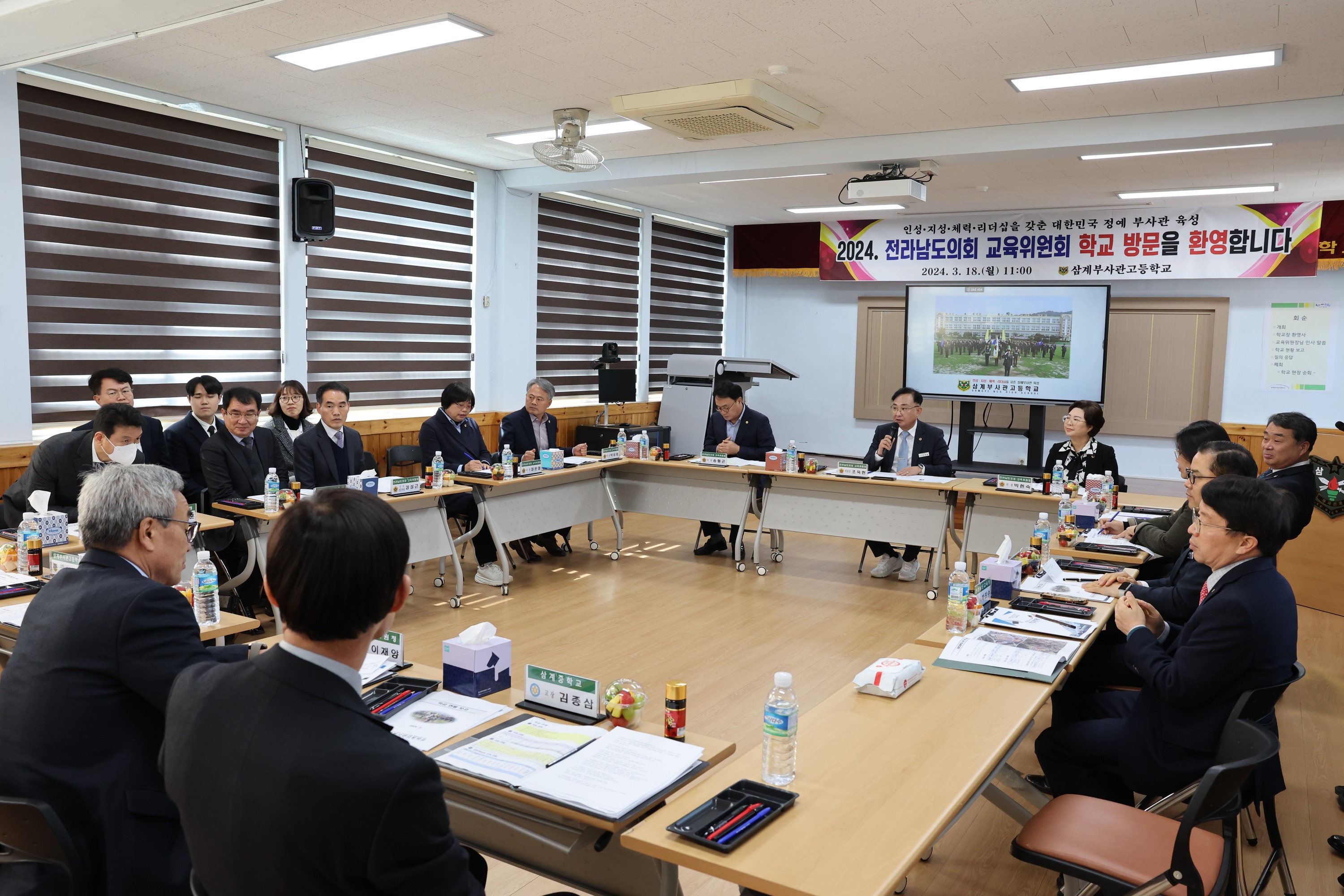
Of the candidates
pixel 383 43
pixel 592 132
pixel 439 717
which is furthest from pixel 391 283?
pixel 439 717

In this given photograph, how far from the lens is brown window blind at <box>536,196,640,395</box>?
336 inches

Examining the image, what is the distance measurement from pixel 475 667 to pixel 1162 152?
5.83 metres

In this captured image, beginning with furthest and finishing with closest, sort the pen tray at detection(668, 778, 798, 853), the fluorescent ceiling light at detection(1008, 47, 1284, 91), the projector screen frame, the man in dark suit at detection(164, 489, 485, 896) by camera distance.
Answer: the projector screen frame < the fluorescent ceiling light at detection(1008, 47, 1284, 91) < the pen tray at detection(668, 778, 798, 853) < the man in dark suit at detection(164, 489, 485, 896)

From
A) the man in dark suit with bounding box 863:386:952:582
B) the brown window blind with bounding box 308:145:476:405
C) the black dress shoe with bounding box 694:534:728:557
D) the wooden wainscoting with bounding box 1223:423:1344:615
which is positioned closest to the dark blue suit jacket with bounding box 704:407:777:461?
the black dress shoe with bounding box 694:534:728:557

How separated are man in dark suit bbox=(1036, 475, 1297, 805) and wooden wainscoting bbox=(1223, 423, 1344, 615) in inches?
149

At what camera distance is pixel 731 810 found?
167 cm

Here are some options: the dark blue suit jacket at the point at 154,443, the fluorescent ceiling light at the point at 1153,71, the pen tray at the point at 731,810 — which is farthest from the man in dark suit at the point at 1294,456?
the dark blue suit jacket at the point at 154,443

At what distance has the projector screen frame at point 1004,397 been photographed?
29.0ft

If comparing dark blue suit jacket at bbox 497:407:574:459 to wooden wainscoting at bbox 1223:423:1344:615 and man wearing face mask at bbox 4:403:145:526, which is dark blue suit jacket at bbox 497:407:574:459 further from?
wooden wainscoting at bbox 1223:423:1344:615

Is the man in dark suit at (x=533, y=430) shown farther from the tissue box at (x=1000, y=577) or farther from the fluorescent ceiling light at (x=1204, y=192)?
the fluorescent ceiling light at (x=1204, y=192)

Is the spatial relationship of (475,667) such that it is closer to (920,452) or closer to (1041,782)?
(1041,782)

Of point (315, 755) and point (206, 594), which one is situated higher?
point (315, 755)

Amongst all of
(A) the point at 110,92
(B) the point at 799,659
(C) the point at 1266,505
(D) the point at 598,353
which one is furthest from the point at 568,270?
(C) the point at 1266,505

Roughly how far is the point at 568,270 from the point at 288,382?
337 cm
